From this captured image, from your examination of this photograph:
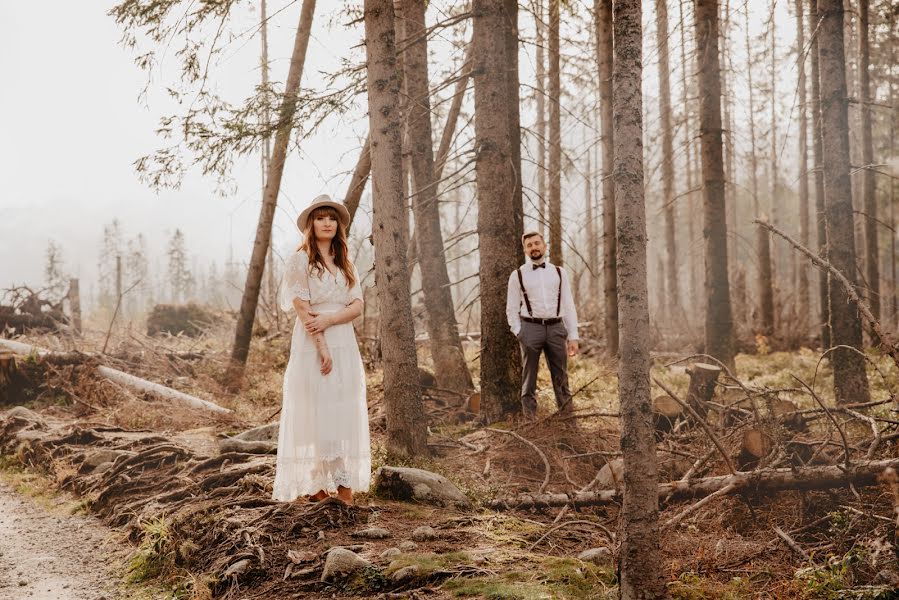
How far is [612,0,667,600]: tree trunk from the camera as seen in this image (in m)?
3.17

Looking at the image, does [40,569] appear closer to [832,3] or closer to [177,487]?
[177,487]

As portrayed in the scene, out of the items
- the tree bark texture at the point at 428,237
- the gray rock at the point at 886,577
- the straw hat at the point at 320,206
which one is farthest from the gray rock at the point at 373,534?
the tree bark texture at the point at 428,237

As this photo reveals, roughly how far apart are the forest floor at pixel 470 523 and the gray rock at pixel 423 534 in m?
0.03

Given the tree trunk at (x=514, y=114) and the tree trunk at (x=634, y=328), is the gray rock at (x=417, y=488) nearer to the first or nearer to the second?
the tree trunk at (x=634, y=328)

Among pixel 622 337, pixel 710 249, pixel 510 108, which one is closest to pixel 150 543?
pixel 622 337

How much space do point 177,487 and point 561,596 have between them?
14.2 feet

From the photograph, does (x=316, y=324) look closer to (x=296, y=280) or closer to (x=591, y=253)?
(x=296, y=280)

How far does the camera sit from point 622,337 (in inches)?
127

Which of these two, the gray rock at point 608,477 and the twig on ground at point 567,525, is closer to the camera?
the twig on ground at point 567,525

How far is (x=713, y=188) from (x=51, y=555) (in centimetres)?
860

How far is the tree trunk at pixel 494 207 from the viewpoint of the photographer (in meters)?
7.57

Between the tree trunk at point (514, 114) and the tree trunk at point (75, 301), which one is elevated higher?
the tree trunk at point (514, 114)

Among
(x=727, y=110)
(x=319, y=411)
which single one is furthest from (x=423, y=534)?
(x=727, y=110)

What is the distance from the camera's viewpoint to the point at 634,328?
10.4 ft
